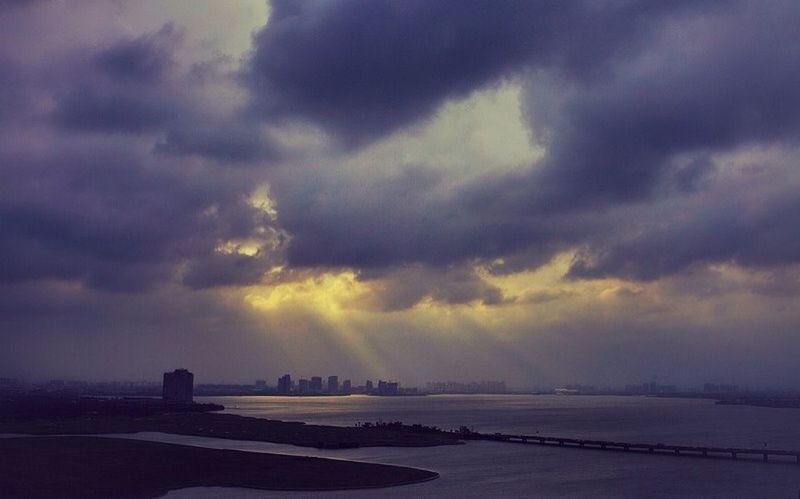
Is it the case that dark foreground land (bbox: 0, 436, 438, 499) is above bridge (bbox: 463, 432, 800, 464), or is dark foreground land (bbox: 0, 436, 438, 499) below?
above

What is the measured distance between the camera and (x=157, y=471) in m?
66.1

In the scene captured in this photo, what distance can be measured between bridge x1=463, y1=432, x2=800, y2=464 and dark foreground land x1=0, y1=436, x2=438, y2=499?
44439 mm

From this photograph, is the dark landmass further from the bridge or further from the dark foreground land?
the dark foreground land

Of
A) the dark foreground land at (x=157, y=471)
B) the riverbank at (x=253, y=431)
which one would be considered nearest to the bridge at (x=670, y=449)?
the riverbank at (x=253, y=431)

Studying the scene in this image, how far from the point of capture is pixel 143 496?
53.6 metres

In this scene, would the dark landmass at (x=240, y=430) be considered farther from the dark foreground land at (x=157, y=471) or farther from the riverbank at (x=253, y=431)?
the dark foreground land at (x=157, y=471)

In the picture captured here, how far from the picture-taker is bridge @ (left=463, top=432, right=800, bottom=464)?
85625mm

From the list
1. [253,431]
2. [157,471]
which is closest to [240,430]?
[253,431]

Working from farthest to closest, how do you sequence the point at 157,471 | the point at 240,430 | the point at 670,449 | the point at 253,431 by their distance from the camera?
the point at 240,430
the point at 253,431
the point at 670,449
the point at 157,471

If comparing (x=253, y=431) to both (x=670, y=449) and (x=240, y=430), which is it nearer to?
(x=240, y=430)

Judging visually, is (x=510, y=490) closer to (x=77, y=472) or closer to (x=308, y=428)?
(x=77, y=472)

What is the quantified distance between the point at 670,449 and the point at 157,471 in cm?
6792

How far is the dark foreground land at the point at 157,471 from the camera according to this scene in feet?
185

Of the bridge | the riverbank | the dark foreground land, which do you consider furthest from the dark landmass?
the dark foreground land
